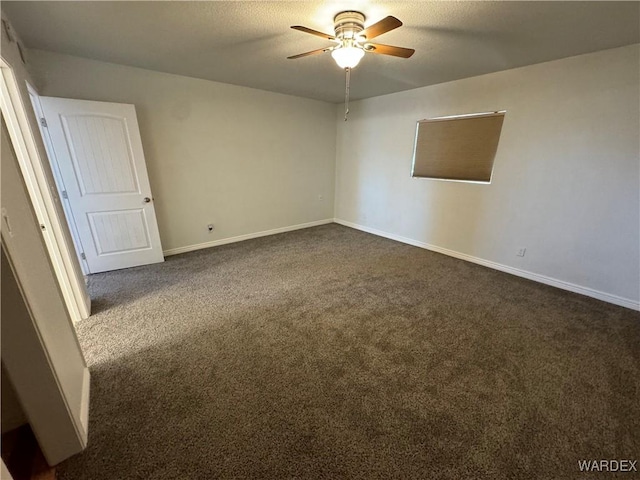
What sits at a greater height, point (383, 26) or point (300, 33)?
point (300, 33)

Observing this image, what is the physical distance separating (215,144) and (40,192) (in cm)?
217

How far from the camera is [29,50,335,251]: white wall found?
302 cm

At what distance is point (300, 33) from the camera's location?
2182 millimetres

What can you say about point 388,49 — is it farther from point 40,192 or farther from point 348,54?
point 40,192

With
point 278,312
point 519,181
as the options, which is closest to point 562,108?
point 519,181

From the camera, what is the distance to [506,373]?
185cm

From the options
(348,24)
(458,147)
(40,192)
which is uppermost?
(348,24)

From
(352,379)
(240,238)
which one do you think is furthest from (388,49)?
(240,238)

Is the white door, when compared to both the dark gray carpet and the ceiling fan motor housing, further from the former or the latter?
the ceiling fan motor housing

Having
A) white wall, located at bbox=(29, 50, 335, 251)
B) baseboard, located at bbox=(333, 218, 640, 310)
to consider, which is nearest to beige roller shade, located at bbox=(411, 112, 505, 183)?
baseboard, located at bbox=(333, 218, 640, 310)

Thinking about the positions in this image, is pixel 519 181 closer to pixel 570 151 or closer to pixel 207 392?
pixel 570 151

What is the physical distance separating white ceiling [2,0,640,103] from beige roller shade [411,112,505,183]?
0.59 metres

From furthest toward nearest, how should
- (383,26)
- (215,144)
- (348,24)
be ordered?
1. (215,144)
2. (348,24)
3. (383,26)

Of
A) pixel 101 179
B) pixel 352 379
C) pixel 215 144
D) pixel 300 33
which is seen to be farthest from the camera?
pixel 215 144
